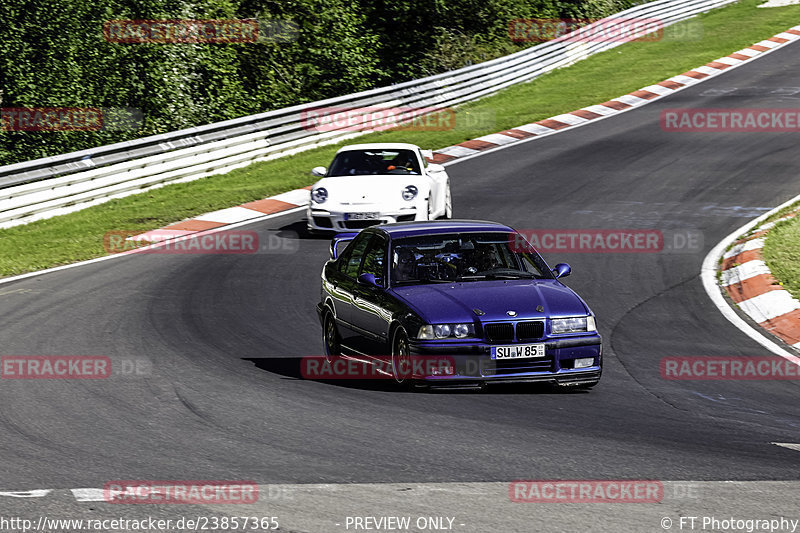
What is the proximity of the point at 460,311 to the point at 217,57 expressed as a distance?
2626cm

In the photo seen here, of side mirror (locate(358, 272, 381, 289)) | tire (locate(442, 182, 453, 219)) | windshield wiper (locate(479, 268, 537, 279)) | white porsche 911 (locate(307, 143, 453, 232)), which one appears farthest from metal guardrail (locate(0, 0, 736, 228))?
windshield wiper (locate(479, 268, 537, 279))

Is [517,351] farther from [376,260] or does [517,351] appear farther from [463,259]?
[376,260]

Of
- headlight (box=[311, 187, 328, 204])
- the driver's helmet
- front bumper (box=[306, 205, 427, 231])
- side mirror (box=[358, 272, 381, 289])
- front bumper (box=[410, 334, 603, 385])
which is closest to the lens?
front bumper (box=[410, 334, 603, 385])

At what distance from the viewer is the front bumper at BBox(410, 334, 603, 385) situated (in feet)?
28.0

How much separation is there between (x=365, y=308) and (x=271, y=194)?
1196 centimetres

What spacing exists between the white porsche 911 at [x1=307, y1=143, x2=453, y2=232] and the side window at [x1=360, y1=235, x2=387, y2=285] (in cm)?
632

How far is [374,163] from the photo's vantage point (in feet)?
58.2

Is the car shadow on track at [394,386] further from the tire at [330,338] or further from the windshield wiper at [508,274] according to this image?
the windshield wiper at [508,274]

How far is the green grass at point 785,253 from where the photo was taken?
1256 cm

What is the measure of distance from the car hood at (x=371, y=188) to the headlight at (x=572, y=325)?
805 cm

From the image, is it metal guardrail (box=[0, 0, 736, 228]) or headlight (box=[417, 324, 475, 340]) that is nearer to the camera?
headlight (box=[417, 324, 475, 340])

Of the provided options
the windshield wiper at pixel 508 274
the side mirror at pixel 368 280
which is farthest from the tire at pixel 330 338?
the windshield wiper at pixel 508 274

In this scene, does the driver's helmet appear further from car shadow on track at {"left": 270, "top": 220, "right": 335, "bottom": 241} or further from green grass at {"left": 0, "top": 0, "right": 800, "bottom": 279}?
green grass at {"left": 0, "top": 0, "right": 800, "bottom": 279}

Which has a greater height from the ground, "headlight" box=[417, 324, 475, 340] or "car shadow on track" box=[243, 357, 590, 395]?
"headlight" box=[417, 324, 475, 340]
